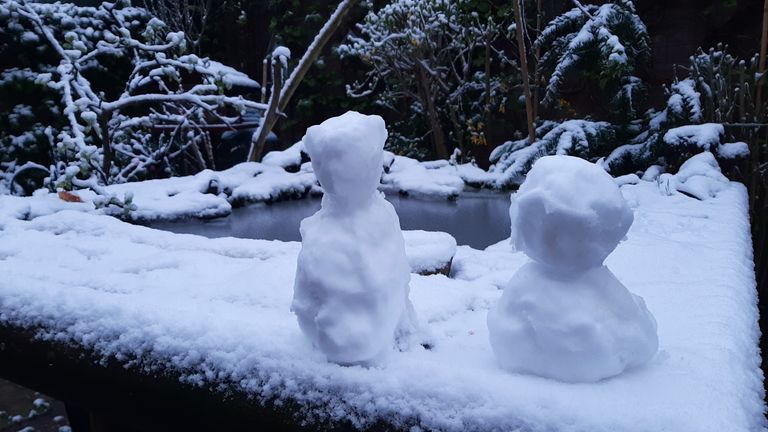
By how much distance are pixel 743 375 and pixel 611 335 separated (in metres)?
0.23

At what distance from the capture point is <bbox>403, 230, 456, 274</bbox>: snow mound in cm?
188

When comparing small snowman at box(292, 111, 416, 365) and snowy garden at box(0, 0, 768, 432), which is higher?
small snowman at box(292, 111, 416, 365)

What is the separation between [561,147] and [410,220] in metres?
1.33

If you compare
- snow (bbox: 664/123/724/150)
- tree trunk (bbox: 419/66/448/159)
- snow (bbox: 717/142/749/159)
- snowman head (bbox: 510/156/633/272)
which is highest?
snowman head (bbox: 510/156/633/272)

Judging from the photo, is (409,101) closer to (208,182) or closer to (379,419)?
(208,182)

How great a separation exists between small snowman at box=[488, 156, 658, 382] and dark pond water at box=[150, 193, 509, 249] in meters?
1.75

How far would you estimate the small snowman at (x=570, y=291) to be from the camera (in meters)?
0.91

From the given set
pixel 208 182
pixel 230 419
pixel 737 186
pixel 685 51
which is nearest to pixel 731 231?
pixel 737 186

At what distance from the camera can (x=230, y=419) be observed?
3.62 feet

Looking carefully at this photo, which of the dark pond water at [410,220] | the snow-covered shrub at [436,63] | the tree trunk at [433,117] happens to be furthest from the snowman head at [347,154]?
the tree trunk at [433,117]

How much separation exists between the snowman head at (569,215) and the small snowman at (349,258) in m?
0.24

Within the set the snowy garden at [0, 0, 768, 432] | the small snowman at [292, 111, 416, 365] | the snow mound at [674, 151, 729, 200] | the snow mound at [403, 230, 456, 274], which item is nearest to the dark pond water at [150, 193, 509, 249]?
the snowy garden at [0, 0, 768, 432]

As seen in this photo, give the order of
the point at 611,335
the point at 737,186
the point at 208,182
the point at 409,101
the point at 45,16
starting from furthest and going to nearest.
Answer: the point at 409,101 → the point at 45,16 → the point at 208,182 → the point at 737,186 → the point at 611,335

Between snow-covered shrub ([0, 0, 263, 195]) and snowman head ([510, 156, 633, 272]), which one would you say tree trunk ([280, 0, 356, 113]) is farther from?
snowman head ([510, 156, 633, 272])
